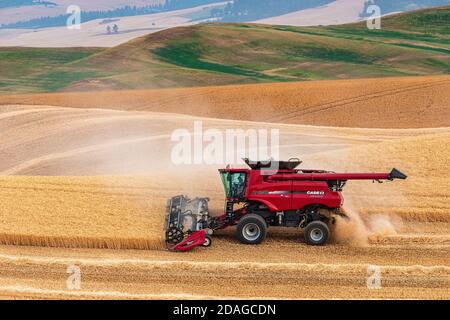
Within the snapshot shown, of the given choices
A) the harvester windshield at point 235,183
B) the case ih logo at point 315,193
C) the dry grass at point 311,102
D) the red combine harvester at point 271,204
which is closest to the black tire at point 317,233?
the red combine harvester at point 271,204

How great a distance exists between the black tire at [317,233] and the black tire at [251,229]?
48.1 inches

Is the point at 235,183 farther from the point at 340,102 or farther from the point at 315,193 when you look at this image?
the point at 340,102

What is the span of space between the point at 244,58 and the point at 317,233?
99684 mm

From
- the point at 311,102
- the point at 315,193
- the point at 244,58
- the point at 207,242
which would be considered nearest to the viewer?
the point at 207,242

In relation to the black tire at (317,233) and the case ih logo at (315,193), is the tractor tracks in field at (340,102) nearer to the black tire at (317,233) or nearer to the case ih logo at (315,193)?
the case ih logo at (315,193)

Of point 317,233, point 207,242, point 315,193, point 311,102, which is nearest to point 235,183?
point 207,242

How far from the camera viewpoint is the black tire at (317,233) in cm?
2123

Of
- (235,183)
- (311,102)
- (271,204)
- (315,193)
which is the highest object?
(235,183)

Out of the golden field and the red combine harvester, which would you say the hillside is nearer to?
the golden field

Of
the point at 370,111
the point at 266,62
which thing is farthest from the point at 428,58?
the point at 370,111

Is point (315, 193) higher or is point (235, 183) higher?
point (235, 183)

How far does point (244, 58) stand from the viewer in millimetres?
119375

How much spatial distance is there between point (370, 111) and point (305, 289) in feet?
127

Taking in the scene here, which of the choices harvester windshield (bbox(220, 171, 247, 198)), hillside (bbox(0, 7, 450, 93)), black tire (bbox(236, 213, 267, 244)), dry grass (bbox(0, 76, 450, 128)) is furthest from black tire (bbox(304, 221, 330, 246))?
hillside (bbox(0, 7, 450, 93))
